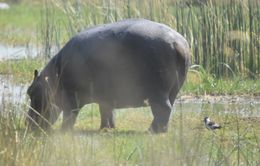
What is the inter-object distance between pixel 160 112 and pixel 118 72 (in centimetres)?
60

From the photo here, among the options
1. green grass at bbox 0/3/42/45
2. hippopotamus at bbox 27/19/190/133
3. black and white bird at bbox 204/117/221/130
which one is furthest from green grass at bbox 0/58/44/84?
black and white bird at bbox 204/117/221/130

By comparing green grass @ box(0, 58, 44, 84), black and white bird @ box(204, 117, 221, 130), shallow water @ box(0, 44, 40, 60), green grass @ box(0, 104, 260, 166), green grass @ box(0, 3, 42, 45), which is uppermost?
green grass @ box(0, 104, 260, 166)

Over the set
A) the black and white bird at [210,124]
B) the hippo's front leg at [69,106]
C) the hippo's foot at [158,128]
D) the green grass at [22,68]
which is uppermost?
the hippo's front leg at [69,106]

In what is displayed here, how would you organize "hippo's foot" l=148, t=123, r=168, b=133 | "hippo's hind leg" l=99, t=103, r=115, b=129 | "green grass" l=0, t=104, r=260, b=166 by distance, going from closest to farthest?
"green grass" l=0, t=104, r=260, b=166 < "hippo's foot" l=148, t=123, r=168, b=133 < "hippo's hind leg" l=99, t=103, r=115, b=129

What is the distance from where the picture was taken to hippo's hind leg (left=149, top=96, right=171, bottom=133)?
10.4m

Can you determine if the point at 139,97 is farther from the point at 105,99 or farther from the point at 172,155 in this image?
the point at 172,155

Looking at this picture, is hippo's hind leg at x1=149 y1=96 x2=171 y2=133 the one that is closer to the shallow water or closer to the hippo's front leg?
the hippo's front leg

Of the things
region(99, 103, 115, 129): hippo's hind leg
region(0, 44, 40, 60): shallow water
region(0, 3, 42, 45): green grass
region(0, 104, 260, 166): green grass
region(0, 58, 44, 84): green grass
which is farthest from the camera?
region(0, 3, 42, 45): green grass

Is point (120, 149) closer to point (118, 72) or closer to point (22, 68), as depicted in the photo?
point (118, 72)

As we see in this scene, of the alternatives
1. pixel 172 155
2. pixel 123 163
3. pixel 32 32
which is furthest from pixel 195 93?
pixel 32 32

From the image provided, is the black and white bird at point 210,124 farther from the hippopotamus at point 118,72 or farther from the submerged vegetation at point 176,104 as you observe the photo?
the hippopotamus at point 118,72

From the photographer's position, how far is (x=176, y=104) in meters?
12.6

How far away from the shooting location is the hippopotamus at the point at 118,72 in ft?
33.9

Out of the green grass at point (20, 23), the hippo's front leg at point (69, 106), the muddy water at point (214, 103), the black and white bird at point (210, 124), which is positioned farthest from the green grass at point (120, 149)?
the green grass at point (20, 23)
